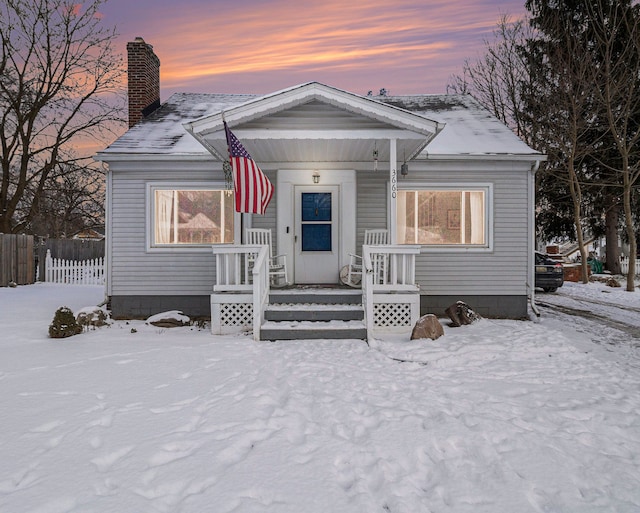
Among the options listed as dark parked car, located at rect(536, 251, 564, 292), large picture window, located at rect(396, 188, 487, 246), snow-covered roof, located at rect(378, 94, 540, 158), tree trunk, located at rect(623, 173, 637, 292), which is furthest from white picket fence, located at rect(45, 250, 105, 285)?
tree trunk, located at rect(623, 173, 637, 292)

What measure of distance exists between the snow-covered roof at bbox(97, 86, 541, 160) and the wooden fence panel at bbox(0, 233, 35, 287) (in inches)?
314

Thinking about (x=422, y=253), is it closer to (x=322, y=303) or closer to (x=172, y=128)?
(x=322, y=303)

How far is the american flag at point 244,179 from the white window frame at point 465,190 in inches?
135

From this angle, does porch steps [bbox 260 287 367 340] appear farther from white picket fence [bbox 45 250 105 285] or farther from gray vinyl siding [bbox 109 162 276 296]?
white picket fence [bbox 45 250 105 285]

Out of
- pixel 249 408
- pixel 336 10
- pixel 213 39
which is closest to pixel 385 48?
pixel 336 10

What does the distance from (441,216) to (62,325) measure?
711 cm

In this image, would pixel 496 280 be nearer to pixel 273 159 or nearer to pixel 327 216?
pixel 327 216

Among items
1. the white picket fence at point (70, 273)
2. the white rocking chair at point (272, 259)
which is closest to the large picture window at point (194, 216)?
the white rocking chair at point (272, 259)

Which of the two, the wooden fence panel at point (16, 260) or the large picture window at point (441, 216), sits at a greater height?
the large picture window at point (441, 216)

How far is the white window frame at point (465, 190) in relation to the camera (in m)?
8.47

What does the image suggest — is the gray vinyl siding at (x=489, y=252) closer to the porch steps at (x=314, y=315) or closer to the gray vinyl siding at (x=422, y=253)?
the gray vinyl siding at (x=422, y=253)

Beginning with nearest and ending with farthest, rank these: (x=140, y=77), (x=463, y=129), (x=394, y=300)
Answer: (x=394, y=300)
(x=463, y=129)
(x=140, y=77)

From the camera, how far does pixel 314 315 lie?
666 centimetres

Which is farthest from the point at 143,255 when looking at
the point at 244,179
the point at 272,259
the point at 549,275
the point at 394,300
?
the point at 549,275
